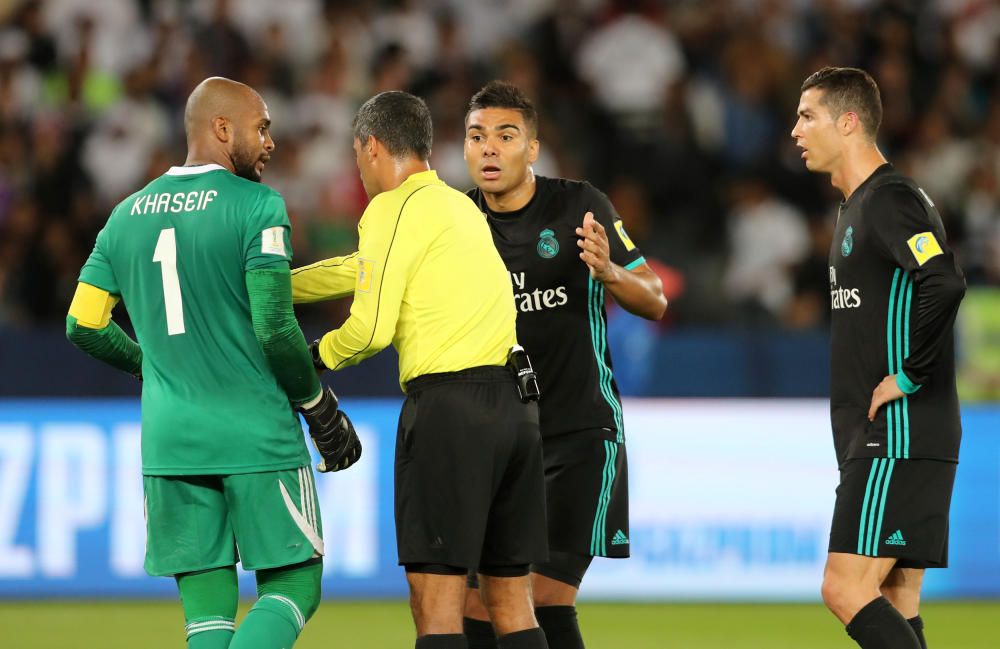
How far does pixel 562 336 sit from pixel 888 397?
4.26ft

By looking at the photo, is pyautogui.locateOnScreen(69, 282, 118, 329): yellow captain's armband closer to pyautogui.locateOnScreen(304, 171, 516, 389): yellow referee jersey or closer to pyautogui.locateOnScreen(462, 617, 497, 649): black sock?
pyautogui.locateOnScreen(304, 171, 516, 389): yellow referee jersey

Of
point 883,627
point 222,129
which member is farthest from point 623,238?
point 883,627

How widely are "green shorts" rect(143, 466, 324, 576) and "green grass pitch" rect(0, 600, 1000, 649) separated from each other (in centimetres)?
290

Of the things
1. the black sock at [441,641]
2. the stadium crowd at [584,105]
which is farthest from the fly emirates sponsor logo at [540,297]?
the stadium crowd at [584,105]

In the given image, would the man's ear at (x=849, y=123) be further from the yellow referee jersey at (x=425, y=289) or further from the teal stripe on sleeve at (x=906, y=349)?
the yellow referee jersey at (x=425, y=289)

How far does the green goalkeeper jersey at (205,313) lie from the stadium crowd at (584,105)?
649cm

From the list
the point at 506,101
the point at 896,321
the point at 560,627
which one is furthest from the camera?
the point at 506,101

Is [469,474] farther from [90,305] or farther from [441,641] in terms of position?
[90,305]

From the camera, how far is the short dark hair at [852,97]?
227 inches

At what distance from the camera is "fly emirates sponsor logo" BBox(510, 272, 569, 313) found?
19.7ft

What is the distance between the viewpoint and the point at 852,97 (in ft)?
18.9

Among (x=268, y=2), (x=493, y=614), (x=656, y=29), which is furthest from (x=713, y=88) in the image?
(x=493, y=614)

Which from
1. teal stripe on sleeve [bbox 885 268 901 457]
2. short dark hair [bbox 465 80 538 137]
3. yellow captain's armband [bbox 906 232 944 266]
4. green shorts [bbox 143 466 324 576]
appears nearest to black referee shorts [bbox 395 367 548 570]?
green shorts [bbox 143 466 324 576]

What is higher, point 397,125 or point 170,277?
point 397,125
